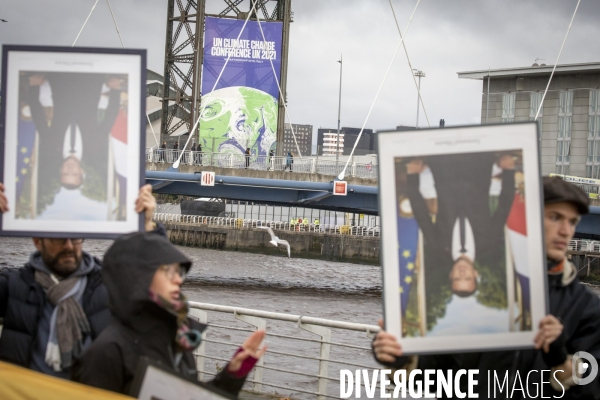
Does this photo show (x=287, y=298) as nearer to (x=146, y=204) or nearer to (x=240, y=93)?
(x=240, y=93)

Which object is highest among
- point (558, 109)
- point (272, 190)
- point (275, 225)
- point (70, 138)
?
point (558, 109)

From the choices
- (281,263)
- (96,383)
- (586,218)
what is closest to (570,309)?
(96,383)

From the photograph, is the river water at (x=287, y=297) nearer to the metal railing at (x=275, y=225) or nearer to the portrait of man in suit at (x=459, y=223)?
the portrait of man in suit at (x=459, y=223)

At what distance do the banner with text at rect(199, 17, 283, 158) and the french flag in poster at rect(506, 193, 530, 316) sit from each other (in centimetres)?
4518

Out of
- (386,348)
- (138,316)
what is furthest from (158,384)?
(386,348)

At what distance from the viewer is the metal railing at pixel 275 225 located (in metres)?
63.5

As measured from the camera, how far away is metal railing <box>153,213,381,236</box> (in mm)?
63500

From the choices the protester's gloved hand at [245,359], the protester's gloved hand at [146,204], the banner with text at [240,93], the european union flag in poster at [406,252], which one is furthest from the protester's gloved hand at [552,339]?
the banner with text at [240,93]

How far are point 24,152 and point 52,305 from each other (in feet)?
2.21

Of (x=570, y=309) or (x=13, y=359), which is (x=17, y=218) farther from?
(x=570, y=309)

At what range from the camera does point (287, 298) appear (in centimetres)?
3038

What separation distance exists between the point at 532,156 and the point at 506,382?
2.83 ft

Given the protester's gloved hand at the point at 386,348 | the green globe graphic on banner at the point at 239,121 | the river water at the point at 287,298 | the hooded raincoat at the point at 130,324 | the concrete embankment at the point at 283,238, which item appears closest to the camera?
the hooded raincoat at the point at 130,324

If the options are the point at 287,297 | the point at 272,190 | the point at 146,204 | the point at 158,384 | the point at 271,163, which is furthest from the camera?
the point at 272,190
